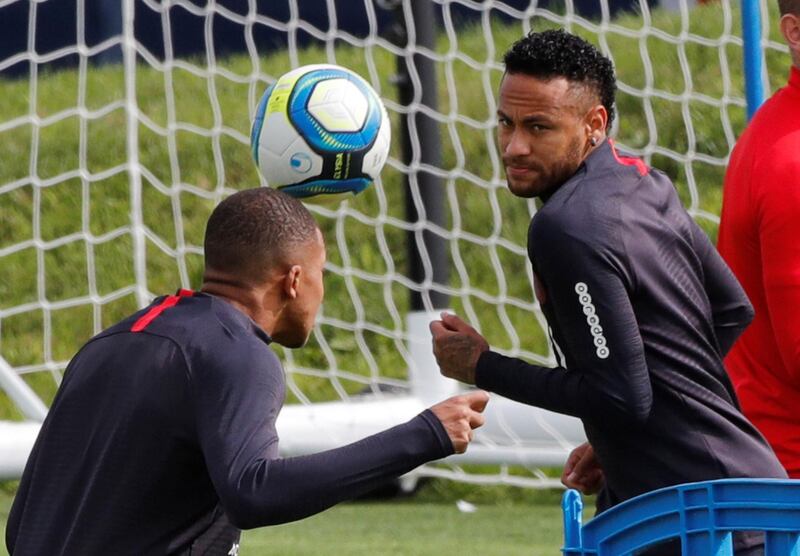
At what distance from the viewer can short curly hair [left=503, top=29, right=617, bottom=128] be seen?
3.34 metres

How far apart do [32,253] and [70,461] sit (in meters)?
7.32

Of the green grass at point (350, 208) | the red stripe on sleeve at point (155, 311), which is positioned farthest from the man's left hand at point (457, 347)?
the green grass at point (350, 208)

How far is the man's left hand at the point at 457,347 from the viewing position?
3395 mm

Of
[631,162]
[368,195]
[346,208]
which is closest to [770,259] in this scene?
[631,162]

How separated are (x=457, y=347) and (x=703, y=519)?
0.99m

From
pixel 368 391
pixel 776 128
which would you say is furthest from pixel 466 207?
pixel 776 128

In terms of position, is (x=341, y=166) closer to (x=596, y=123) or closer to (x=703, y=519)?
(x=596, y=123)

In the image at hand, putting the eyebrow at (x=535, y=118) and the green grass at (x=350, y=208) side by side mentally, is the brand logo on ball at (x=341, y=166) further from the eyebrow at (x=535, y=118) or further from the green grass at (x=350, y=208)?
the green grass at (x=350, y=208)

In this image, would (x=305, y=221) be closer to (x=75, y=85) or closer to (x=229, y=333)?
(x=229, y=333)

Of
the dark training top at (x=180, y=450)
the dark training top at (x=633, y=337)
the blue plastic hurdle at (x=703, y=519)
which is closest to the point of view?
the blue plastic hurdle at (x=703, y=519)

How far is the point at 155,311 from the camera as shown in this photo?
3105 mm

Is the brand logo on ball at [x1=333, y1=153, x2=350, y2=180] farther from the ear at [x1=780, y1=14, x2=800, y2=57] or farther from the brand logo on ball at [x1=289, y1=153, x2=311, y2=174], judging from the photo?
the ear at [x1=780, y1=14, x2=800, y2=57]

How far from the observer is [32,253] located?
1013cm

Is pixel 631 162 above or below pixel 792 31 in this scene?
below
